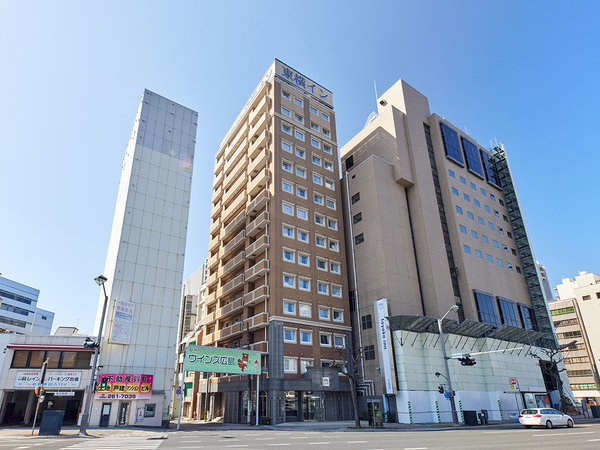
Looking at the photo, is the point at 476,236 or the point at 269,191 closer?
the point at 269,191

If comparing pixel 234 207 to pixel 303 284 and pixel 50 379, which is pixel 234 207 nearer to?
pixel 303 284

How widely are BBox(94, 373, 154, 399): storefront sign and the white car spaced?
1349 inches

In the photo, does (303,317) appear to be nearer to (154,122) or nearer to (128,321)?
(128,321)

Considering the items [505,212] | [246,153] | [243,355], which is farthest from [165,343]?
[505,212]

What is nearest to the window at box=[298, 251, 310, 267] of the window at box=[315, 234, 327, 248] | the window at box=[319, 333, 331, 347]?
the window at box=[315, 234, 327, 248]

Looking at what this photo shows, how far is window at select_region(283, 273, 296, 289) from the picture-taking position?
48438 mm

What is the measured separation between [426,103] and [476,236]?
25.1 metres

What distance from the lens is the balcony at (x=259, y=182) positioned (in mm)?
56081

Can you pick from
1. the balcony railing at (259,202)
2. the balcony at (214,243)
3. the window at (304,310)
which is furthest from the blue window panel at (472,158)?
the balcony at (214,243)

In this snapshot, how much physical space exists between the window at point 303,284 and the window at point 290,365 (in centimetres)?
858

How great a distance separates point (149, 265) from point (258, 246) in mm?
13613

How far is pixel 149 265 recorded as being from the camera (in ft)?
149

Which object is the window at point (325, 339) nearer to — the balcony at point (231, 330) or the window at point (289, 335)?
the window at point (289, 335)

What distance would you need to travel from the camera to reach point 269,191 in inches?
2135
